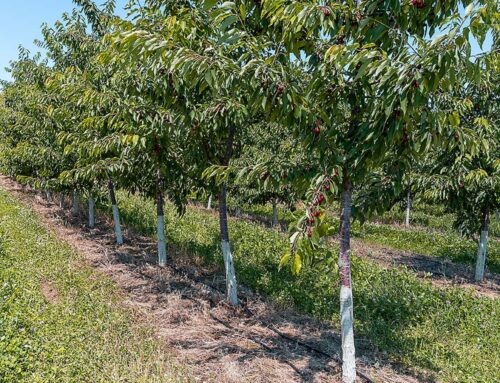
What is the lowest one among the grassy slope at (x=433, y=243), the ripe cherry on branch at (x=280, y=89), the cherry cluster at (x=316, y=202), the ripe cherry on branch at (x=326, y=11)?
the grassy slope at (x=433, y=243)

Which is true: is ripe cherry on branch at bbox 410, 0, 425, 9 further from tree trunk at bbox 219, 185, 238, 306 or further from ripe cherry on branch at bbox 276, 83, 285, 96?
tree trunk at bbox 219, 185, 238, 306

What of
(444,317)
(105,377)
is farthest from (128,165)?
(444,317)

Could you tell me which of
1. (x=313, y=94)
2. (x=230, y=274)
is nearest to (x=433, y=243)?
(x=230, y=274)

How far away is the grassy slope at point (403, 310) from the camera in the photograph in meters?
5.24

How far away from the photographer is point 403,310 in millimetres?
6586

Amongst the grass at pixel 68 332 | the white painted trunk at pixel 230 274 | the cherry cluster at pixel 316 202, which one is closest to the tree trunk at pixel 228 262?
the white painted trunk at pixel 230 274

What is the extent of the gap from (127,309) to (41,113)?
796 centimetres

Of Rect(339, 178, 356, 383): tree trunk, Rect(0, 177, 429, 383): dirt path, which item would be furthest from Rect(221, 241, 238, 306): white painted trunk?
Rect(339, 178, 356, 383): tree trunk

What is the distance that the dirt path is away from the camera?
4664mm

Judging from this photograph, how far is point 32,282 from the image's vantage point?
6340 millimetres

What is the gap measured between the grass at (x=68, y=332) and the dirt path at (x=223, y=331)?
0.42 metres

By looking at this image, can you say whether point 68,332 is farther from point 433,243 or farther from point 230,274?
point 433,243

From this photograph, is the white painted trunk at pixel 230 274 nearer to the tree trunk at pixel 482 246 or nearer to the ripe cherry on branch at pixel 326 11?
the ripe cherry on branch at pixel 326 11

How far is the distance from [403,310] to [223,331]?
10.4 ft
